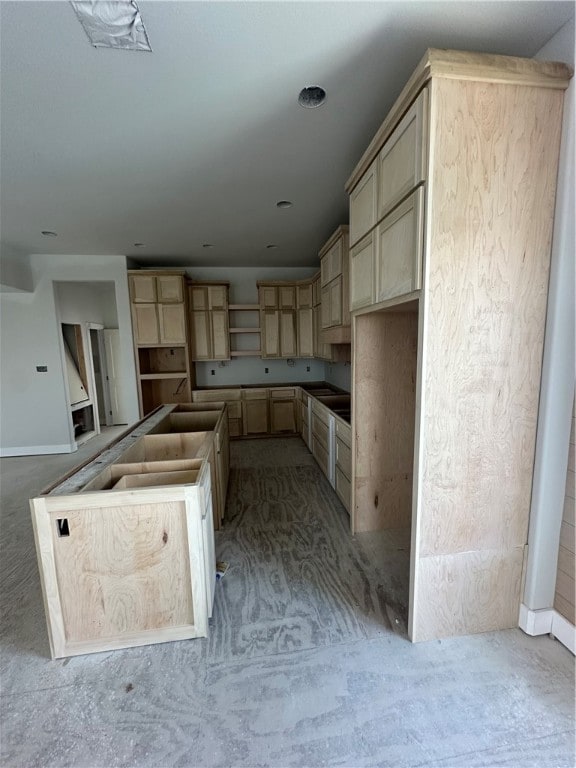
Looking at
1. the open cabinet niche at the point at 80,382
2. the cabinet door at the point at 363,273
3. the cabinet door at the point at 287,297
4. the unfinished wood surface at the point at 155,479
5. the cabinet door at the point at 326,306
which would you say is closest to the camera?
the unfinished wood surface at the point at 155,479

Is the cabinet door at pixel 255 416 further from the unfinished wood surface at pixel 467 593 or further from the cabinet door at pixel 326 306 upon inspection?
the unfinished wood surface at pixel 467 593

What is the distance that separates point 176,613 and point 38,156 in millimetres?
2937

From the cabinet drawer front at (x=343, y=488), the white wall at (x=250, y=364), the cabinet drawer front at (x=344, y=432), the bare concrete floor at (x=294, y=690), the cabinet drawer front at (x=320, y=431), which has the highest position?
the white wall at (x=250, y=364)

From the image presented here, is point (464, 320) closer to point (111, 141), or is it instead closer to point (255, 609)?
point (255, 609)

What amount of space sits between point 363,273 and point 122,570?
7.10 ft

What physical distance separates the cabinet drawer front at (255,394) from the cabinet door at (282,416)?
0.16m

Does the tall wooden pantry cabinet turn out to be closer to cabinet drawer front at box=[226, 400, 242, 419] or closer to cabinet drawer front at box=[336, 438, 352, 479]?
cabinet drawer front at box=[336, 438, 352, 479]

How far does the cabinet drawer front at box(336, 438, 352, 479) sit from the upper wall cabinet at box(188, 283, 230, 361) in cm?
288

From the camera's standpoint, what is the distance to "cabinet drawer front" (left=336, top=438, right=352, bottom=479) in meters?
2.71

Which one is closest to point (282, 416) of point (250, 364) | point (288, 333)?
point (250, 364)

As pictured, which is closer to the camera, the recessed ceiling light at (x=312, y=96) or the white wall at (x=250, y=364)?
the recessed ceiling light at (x=312, y=96)

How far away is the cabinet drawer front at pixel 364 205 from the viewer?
1.89 m

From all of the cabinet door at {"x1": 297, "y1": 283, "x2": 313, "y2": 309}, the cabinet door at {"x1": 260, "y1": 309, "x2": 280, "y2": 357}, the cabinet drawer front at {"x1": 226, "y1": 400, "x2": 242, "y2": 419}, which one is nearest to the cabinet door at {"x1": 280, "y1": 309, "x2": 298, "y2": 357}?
the cabinet door at {"x1": 260, "y1": 309, "x2": 280, "y2": 357}

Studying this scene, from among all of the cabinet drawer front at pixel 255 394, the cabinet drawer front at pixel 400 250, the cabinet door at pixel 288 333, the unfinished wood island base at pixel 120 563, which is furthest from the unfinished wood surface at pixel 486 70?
the cabinet drawer front at pixel 255 394
